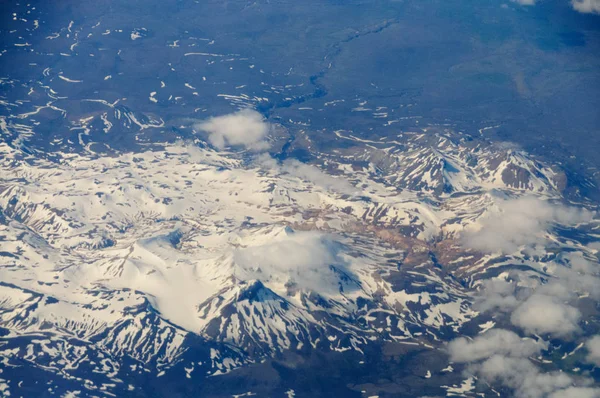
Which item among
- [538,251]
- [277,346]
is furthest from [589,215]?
[277,346]

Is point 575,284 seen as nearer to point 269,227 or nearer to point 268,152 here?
point 269,227

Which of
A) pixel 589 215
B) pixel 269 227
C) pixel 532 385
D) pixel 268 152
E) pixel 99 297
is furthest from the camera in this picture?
pixel 268 152

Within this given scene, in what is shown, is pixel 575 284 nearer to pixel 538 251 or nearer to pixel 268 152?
pixel 538 251

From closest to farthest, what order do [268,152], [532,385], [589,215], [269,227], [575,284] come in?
[532,385], [575,284], [269,227], [589,215], [268,152]

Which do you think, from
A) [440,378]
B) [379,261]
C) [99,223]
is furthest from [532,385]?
[99,223]

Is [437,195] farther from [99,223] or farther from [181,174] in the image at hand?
[99,223]

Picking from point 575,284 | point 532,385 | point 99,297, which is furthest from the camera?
point 575,284

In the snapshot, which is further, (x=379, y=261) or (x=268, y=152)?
(x=268, y=152)

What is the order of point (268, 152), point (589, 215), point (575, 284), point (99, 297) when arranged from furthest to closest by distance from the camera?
point (268, 152), point (589, 215), point (575, 284), point (99, 297)

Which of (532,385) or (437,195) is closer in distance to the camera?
(532,385)
